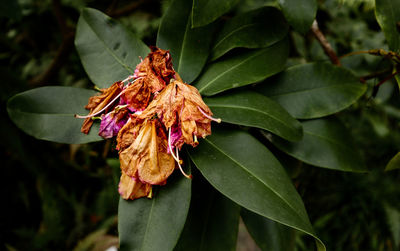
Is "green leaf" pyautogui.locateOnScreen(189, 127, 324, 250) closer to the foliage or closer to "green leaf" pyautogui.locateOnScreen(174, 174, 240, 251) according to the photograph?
the foliage

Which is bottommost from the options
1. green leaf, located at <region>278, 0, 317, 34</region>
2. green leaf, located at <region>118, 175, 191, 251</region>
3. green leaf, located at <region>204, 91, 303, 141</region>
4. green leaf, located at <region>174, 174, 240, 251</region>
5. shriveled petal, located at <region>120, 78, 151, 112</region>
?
green leaf, located at <region>174, 174, 240, 251</region>

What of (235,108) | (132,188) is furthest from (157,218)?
(235,108)

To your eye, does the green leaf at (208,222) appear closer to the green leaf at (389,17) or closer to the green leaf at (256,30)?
the green leaf at (256,30)

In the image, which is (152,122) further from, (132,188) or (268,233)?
(268,233)

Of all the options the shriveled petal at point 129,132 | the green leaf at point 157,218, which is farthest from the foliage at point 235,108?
the shriveled petal at point 129,132

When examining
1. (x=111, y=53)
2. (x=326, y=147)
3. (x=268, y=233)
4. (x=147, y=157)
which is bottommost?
(x=268, y=233)

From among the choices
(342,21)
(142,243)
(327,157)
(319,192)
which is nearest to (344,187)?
(319,192)

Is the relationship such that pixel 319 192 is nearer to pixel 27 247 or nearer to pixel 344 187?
pixel 344 187

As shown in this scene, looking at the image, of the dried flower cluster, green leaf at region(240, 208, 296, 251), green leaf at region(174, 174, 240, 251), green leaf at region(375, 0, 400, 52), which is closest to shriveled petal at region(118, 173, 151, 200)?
the dried flower cluster
